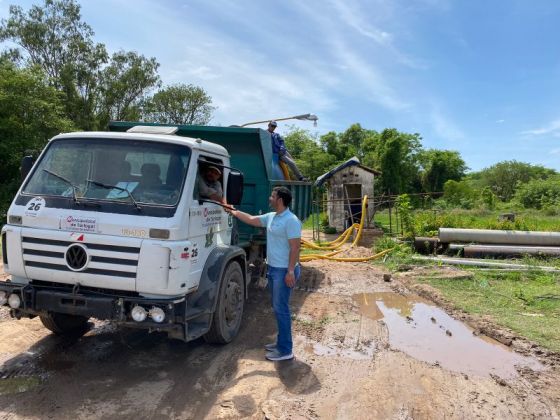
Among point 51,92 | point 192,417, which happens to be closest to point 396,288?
point 192,417

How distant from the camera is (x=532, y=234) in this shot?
487 inches

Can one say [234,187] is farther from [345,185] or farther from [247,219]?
[345,185]

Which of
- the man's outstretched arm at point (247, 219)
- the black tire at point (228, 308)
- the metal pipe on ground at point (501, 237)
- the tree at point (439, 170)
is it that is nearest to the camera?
the black tire at point (228, 308)

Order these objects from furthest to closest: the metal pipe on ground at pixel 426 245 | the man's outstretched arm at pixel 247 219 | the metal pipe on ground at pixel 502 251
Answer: the metal pipe on ground at pixel 426 245 < the metal pipe on ground at pixel 502 251 < the man's outstretched arm at pixel 247 219

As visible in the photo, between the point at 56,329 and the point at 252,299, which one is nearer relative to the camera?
the point at 56,329

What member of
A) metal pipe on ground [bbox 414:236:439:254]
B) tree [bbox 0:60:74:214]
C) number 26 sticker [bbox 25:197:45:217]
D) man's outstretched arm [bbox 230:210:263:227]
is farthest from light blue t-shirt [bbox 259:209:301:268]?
tree [bbox 0:60:74:214]

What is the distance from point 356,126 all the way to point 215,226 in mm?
48963

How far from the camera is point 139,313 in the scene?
4.09 m

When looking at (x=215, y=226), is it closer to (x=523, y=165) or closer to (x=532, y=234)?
(x=532, y=234)

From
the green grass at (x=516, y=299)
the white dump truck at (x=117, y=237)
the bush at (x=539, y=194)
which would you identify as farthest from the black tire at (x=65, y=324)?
the bush at (x=539, y=194)

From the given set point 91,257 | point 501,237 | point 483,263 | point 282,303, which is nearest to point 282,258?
point 282,303

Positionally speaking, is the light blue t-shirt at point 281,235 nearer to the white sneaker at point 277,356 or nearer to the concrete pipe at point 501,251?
the white sneaker at point 277,356

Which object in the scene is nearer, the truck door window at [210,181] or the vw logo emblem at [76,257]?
the vw logo emblem at [76,257]

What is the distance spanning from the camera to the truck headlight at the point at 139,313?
409 centimetres
